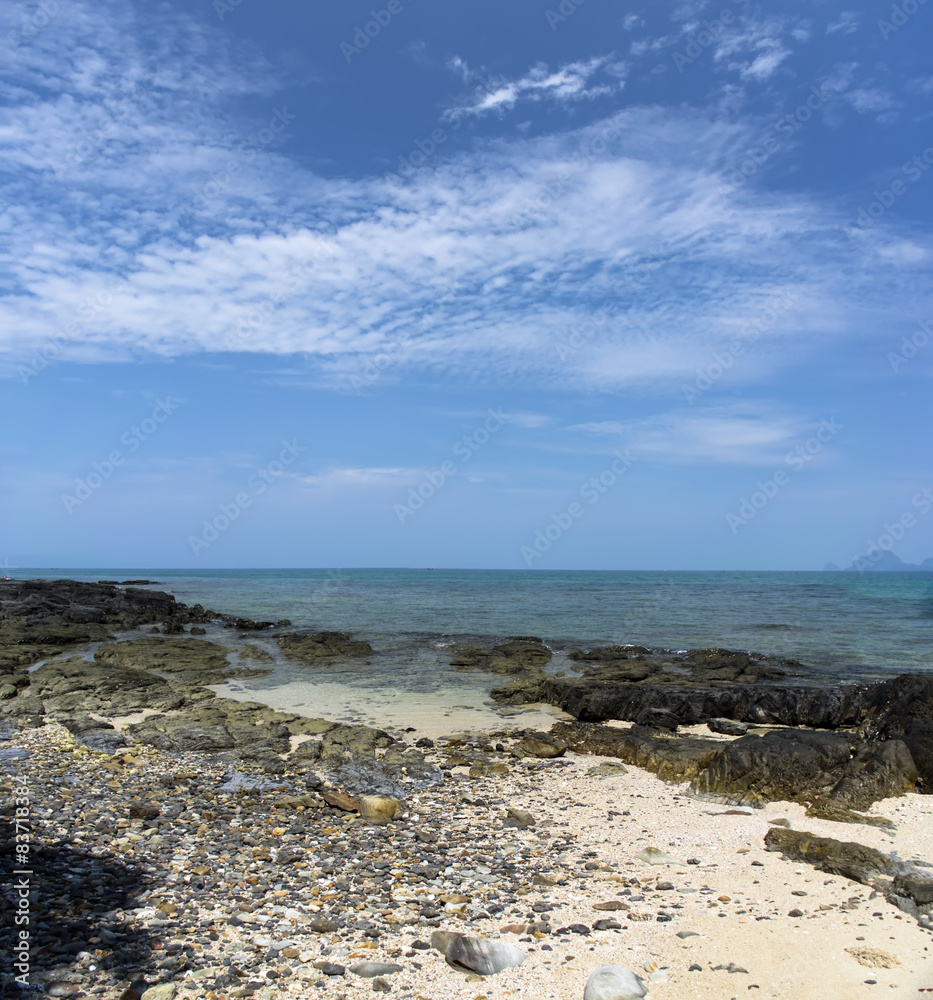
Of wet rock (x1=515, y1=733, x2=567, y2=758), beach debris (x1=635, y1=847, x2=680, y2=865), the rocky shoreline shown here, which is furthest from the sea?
beach debris (x1=635, y1=847, x2=680, y2=865)

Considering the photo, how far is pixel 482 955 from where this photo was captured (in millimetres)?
4973

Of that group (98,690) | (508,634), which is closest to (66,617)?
(98,690)

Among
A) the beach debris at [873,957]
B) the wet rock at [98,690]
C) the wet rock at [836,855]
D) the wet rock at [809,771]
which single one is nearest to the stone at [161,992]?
the beach debris at [873,957]

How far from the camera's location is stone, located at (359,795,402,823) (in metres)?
8.24

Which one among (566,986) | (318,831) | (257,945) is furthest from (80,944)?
(566,986)

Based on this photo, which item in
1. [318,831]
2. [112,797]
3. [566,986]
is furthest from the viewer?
[112,797]

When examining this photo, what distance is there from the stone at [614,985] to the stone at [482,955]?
2.05ft

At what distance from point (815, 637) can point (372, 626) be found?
77.5 ft

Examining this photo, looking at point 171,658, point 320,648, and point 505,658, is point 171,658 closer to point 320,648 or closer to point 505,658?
point 320,648

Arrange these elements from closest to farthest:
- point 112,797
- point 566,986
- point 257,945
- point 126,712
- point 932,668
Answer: point 566,986, point 257,945, point 112,797, point 126,712, point 932,668

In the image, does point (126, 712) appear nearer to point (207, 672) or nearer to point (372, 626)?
point (207, 672)

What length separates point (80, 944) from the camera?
495 cm

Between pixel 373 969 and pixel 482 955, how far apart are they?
0.85 m

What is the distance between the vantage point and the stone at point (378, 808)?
824cm
